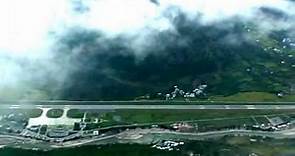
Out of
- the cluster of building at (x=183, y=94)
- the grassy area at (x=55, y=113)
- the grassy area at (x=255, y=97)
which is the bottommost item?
the grassy area at (x=55, y=113)

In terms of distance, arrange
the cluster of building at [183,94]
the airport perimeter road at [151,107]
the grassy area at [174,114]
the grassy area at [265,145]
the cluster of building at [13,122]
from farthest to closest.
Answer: the cluster of building at [183,94] < the airport perimeter road at [151,107] < the grassy area at [174,114] < the cluster of building at [13,122] < the grassy area at [265,145]

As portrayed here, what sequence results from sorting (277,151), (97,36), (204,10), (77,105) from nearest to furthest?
(277,151) → (77,105) → (97,36) → (204,10)

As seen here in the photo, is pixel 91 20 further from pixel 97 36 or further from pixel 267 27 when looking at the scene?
pixel 267 27

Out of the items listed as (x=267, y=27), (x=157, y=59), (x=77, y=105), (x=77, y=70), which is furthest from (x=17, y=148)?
(x=267, y=27)

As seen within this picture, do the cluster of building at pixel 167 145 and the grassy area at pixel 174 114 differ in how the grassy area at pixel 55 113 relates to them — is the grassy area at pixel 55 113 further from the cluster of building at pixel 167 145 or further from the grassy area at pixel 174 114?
the cluster of building at pixel 167 145

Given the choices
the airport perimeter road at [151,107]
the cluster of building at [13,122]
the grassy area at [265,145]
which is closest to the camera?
the grassy area at [265,145]

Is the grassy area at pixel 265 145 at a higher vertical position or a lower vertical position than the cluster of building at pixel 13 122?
lower

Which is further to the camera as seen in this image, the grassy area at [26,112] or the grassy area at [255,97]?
the grassy area at [255,97]

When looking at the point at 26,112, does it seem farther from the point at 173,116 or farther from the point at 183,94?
the point at 183,94

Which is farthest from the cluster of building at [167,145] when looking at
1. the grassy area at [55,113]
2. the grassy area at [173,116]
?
the grassy area at [55,113]
